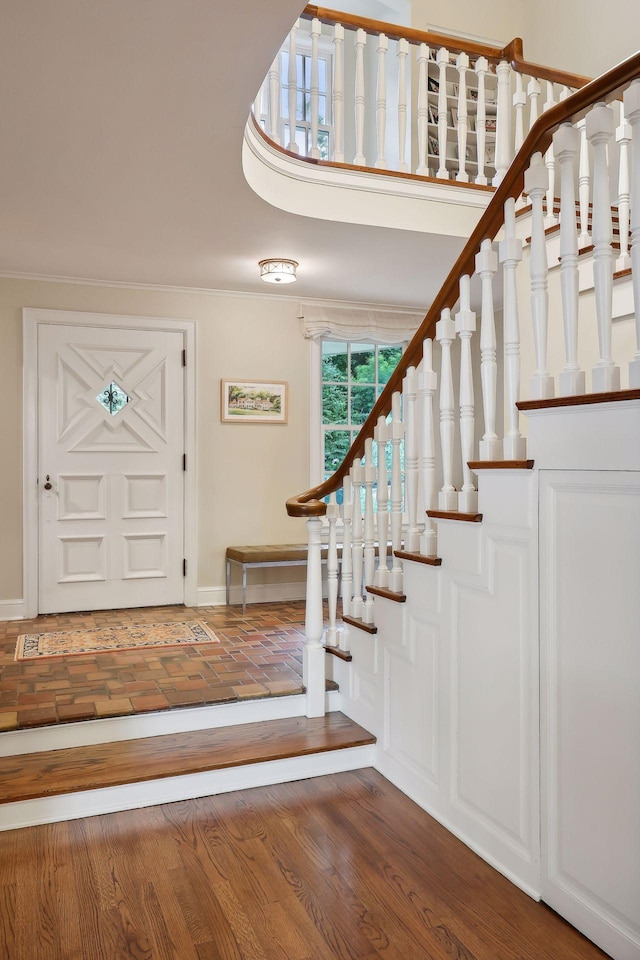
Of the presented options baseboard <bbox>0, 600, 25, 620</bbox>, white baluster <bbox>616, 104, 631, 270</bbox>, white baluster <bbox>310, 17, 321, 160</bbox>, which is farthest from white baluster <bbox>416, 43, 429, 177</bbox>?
baseboard <bbox>0, 600, 25, 620</bbox>

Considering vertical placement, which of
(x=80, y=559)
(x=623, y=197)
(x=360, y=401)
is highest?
(x=623, y=197)

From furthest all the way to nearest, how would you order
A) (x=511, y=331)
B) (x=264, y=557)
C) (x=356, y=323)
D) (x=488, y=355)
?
(x=356, y=323) → (x=264, y=557) → (x=488, y=355) → (x=511, y=331)

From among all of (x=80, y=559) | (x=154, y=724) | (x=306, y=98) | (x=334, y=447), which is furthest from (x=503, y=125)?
(x=80, y=559)

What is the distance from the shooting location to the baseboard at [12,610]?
15.8 ft

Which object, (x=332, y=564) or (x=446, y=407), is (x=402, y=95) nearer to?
(x=446, y=407)

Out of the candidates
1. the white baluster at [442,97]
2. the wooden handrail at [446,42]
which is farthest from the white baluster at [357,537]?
the wooden handrail at [446,42]

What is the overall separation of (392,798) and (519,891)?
0.69 metres

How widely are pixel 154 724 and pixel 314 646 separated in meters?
0.78

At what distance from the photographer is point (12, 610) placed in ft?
15.8

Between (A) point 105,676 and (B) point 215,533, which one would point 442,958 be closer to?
(A) point 105,676

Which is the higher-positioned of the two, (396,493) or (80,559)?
(396,493)

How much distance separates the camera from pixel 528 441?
2.08 m

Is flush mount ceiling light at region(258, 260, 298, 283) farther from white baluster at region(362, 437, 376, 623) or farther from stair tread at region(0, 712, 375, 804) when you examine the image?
stair tread at region(0, 712, 375, 804)

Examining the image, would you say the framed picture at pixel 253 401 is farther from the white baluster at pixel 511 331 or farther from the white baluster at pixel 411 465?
the white baluster at pixel 511 331
